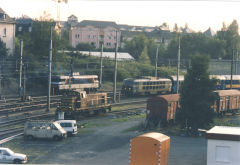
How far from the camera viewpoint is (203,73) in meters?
16.4

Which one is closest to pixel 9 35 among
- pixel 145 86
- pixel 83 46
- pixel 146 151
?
pixel 145 86

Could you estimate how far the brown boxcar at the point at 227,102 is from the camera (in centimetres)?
2100

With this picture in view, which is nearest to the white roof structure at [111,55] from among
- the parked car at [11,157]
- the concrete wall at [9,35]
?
the concrete wall at [9,35]

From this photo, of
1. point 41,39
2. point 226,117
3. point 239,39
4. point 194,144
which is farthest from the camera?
point 239,39

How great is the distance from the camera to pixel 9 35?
2359 cm

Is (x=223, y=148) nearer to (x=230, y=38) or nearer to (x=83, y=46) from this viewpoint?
(x=230, y=38)

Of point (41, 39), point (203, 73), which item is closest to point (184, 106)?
point (203, 73)

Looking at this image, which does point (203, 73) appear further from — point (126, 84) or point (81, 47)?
point (81, 47)

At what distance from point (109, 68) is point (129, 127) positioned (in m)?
17.2

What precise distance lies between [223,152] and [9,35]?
17946 millimetres

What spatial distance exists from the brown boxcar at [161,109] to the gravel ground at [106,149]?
7.77 feet

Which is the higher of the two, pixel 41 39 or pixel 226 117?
pixel 41 39

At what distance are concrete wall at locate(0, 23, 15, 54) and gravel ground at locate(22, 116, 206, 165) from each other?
371 inches

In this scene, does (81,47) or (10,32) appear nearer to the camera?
(10,32)
